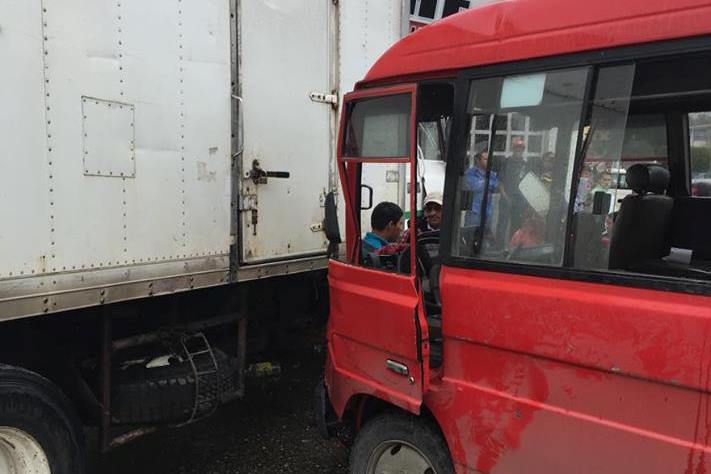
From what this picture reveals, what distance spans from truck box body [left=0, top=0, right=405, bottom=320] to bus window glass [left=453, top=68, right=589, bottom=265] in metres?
1.69

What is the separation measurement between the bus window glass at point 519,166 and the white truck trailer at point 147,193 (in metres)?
0.94

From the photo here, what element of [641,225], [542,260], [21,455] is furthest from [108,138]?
[641,225]

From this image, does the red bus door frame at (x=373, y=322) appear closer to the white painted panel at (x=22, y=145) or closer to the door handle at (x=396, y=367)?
the door handle at (x=396, y=367)

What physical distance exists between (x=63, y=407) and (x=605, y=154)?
2.78 meters

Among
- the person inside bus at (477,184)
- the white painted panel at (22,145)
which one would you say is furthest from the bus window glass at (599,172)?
the white painted panel at (22,145)

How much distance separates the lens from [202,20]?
11.5 ft

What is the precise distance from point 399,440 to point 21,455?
1789 millimetres

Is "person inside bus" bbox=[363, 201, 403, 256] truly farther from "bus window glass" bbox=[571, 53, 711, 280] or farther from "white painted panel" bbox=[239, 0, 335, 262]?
"bus window glass" bbox=[571, 53, 711, 280]

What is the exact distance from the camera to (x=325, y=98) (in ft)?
14.3

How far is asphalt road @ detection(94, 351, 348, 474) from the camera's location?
4.03 metres

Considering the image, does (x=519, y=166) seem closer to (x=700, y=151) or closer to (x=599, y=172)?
(x=599, y=172)

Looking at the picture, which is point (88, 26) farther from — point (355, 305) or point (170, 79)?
point (355, 305)

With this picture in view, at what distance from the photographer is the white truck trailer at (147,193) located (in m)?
2.78

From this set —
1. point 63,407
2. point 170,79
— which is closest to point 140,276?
point 63,407
